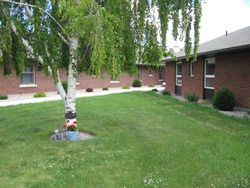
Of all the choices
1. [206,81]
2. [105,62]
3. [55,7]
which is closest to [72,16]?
[105,62]

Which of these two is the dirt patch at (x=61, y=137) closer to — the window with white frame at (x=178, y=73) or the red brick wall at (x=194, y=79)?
the red brick wall at (x=194, y=79)

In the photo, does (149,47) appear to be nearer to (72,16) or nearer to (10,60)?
(72,16)

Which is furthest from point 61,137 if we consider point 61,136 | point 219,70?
point 219,70

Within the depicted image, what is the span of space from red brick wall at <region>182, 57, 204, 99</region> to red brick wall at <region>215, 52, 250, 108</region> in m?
1.73

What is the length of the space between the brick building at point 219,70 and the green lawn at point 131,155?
3.39 meters

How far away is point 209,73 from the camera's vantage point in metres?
13.4

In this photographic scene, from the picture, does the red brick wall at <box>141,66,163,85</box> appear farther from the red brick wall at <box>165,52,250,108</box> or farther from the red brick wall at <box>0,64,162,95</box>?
the red brick wall at <box>165,52,250,108</box>

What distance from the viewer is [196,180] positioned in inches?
138

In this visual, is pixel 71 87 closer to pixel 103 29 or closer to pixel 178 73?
pixel 103 29

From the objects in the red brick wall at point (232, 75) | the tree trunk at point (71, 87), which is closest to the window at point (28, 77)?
the red brick wall at point (232, 75)

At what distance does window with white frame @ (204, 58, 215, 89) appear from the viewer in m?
13.1

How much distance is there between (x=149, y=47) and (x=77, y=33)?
169cm

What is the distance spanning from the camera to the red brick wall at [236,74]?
10328 millimetres

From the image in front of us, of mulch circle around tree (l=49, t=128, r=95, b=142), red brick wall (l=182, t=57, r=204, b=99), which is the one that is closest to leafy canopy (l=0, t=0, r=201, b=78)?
mulch circle around tree (l=49, t=128, r=95, b=142)
